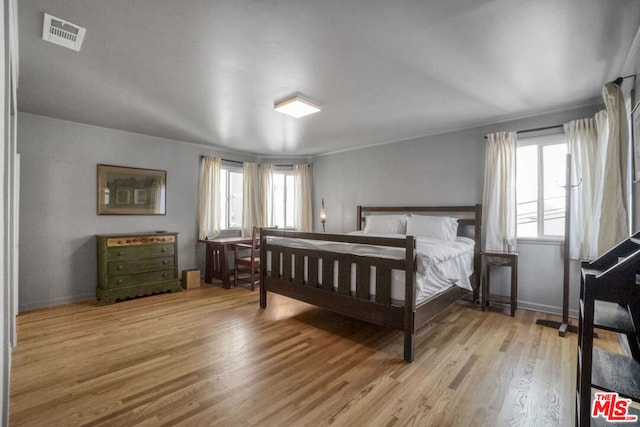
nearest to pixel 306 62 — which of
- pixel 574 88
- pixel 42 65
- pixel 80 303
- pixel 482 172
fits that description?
pixel 42 65

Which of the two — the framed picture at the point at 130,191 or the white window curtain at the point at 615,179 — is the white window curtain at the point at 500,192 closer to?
the white window curtain at the point at 615,179

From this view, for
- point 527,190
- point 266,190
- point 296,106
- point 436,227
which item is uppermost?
point 296,106

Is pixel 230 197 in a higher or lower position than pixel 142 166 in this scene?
lower

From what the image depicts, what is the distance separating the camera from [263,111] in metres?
3.32

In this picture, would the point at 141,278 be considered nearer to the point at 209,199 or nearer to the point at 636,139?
the point at 209,199

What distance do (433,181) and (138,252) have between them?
14.2 ft

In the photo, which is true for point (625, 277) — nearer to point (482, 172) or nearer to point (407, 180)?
point (482, 172)

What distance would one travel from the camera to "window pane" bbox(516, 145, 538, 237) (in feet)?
11.6

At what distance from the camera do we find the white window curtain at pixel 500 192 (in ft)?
11.4

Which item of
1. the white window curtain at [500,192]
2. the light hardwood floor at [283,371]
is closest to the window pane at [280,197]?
the light hardwood floor at [283,371]

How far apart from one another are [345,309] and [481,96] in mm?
2522

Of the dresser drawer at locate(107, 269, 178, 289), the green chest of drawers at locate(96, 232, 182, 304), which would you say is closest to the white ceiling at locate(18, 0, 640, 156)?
the green chest of drawers at locate(96, 232, 182, 304)

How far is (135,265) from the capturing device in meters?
3.91

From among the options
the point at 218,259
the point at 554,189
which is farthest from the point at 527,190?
the point at 218,259
